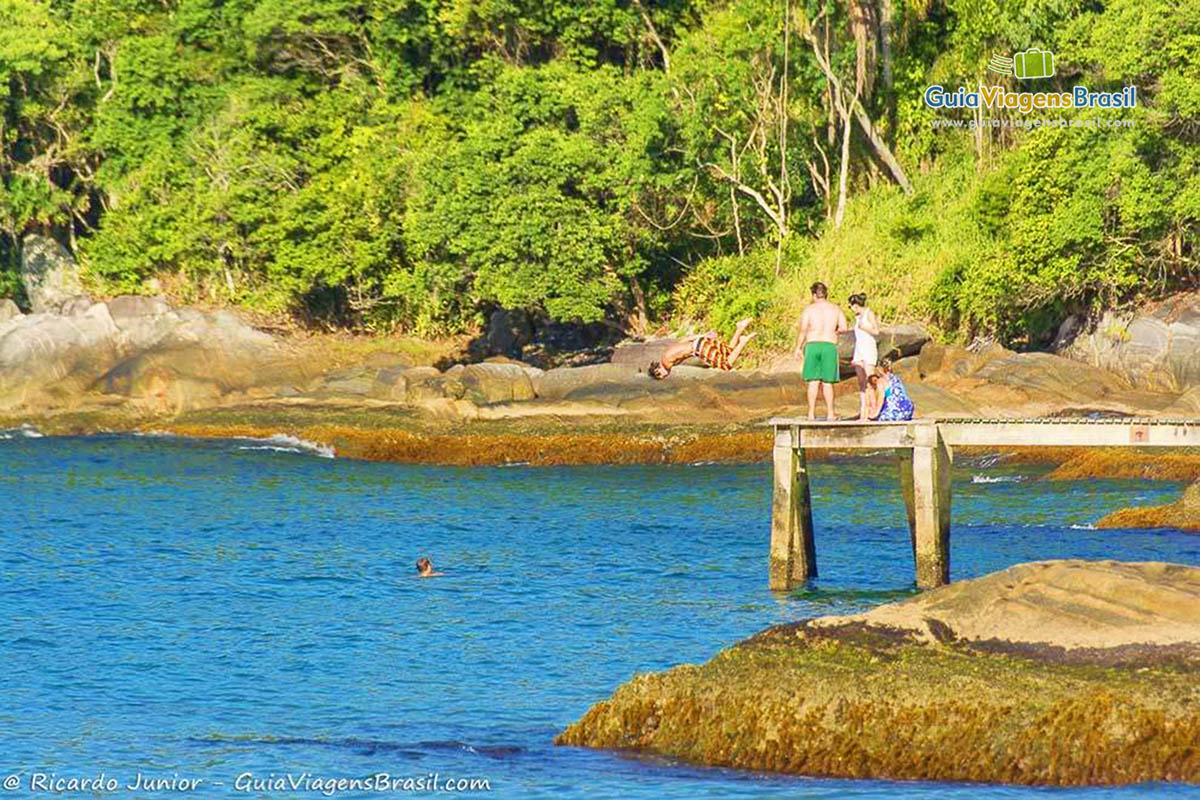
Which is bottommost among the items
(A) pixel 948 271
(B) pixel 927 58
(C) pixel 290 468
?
(C) pixel 290 468

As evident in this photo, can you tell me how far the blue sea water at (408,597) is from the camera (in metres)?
15.5

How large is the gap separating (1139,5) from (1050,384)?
7908mm

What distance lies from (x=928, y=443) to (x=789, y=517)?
1927 millimetres

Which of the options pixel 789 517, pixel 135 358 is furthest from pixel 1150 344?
pixel 135 358

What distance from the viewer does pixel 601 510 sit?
102ft

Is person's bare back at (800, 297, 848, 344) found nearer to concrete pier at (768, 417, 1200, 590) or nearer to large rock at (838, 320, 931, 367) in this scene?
concrete pier at (768, 417, 1200, 590)

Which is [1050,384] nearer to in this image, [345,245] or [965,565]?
[965,565]

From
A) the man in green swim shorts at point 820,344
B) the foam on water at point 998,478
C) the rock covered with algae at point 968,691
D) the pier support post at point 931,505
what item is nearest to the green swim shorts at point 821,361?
the man in green swim shorts at point 820,344

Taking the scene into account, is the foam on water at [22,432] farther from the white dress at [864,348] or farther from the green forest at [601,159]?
the white dress at [864,348]

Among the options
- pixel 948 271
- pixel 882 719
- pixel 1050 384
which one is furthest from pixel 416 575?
pixel 948 271

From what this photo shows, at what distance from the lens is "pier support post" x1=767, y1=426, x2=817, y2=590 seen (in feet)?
70.9

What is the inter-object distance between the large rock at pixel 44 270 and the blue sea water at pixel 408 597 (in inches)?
563

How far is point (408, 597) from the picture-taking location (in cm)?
2375

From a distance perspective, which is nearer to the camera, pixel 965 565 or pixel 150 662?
pixel 150 662
